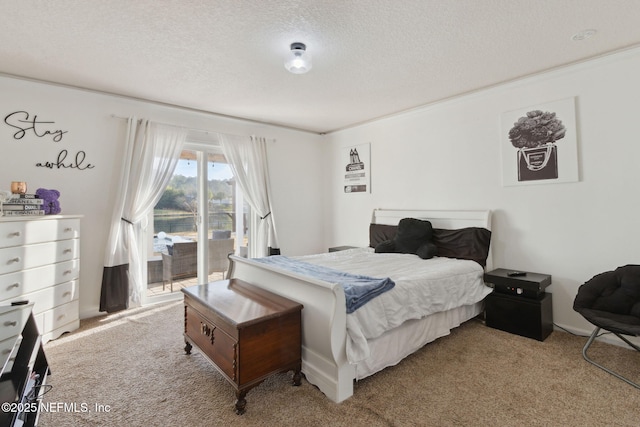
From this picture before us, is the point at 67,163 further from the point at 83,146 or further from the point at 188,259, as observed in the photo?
the point at 188,259

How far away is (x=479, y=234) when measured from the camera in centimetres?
340

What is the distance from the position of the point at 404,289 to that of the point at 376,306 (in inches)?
14.1

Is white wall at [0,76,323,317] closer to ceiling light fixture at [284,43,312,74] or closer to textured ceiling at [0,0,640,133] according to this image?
textured ceiling at [0,0,640,133]

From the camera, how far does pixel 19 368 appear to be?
5.45 ft

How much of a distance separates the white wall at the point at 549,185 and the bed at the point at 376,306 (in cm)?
38

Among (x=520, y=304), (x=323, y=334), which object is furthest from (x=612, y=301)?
(x=323, y=334)

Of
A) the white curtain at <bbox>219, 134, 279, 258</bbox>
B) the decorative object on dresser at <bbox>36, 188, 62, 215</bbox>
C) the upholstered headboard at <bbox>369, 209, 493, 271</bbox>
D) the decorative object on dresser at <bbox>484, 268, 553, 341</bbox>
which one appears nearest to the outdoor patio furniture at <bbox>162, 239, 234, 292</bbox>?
the white curtain at <bbox>219, 134, 279, 258</bbox>

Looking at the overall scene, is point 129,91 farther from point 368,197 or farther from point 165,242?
point 368,197

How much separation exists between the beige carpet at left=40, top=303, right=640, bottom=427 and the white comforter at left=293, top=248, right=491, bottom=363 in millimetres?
367

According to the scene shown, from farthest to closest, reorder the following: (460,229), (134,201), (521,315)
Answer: (134,201) → (460,229) → (521,315)

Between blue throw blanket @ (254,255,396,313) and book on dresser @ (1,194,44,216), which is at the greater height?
book on dresser @ (1,194,44,216)

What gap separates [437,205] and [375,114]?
1.62 metres

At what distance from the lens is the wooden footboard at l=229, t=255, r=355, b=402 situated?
6.23 feet

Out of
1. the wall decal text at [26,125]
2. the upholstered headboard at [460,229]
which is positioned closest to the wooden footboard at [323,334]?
the upholstered headboard at [460,229]
